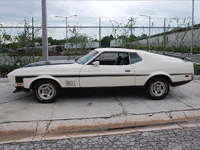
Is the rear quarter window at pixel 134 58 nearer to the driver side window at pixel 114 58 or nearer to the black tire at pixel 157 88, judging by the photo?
the driver side window at pixel 114 58

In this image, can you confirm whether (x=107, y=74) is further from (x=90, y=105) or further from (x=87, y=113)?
(x=87, y=113)

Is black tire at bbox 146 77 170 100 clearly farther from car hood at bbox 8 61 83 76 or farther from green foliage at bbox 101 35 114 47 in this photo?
green foliage at bbox 101 35 114 47

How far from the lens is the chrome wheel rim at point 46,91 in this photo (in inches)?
207

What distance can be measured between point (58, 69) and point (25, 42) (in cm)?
462

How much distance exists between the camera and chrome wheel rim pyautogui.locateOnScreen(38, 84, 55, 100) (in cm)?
525

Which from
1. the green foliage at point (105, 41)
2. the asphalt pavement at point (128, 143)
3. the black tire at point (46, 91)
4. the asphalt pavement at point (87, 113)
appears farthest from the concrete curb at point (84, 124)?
the green foliage at point (105, 41)

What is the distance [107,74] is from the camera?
210 inches

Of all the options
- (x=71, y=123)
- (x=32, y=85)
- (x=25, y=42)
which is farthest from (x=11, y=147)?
(x=25, y=42)

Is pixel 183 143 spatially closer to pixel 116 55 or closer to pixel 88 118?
pixel 88 118

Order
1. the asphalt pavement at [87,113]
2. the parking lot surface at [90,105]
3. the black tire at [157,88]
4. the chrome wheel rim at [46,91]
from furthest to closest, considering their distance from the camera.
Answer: the black tire at [157,88] → the chrome wheel rim at [46,91] → the parking lot surface at [90,105] → the asphalt pavement at [87,113]

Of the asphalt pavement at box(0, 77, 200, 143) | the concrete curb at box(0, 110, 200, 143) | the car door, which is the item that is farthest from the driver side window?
the concrete curb at box(0, 110, 200, 143)

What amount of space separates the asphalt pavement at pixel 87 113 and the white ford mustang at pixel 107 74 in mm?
427

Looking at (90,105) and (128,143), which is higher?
(90,105)

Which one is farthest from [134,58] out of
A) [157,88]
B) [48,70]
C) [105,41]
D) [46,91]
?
[105,41]
